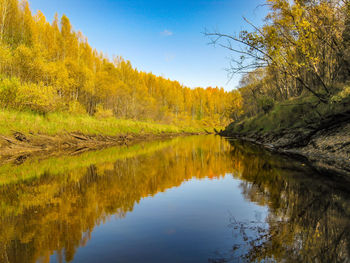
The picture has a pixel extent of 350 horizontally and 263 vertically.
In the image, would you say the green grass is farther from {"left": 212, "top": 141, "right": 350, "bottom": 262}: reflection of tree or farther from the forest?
{"left": 212, "top": 141, "right": 350, "bottom": 262}: reflection of tree

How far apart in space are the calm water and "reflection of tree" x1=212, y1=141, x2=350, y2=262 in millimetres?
15

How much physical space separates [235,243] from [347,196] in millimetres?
3969

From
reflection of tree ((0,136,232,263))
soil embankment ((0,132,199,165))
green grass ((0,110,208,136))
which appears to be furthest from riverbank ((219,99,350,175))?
green grass ((0,110,208,136))

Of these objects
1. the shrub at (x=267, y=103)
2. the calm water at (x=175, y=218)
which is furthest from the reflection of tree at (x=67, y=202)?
the shrub at (x=267, y=103)

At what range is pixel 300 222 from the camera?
14.4 ft

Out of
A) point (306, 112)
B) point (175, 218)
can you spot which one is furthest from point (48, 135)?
point (306, 112)

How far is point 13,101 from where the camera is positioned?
18906mm

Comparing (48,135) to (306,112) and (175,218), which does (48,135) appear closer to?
(175,218)

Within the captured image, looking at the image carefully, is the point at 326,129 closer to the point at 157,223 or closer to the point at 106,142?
the point at 157,223

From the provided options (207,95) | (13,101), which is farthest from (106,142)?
(207,95)

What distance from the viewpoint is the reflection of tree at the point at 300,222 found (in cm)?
335

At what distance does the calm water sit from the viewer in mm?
3572

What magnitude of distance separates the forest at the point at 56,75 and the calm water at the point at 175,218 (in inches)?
556

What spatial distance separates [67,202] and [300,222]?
5.72 metres
